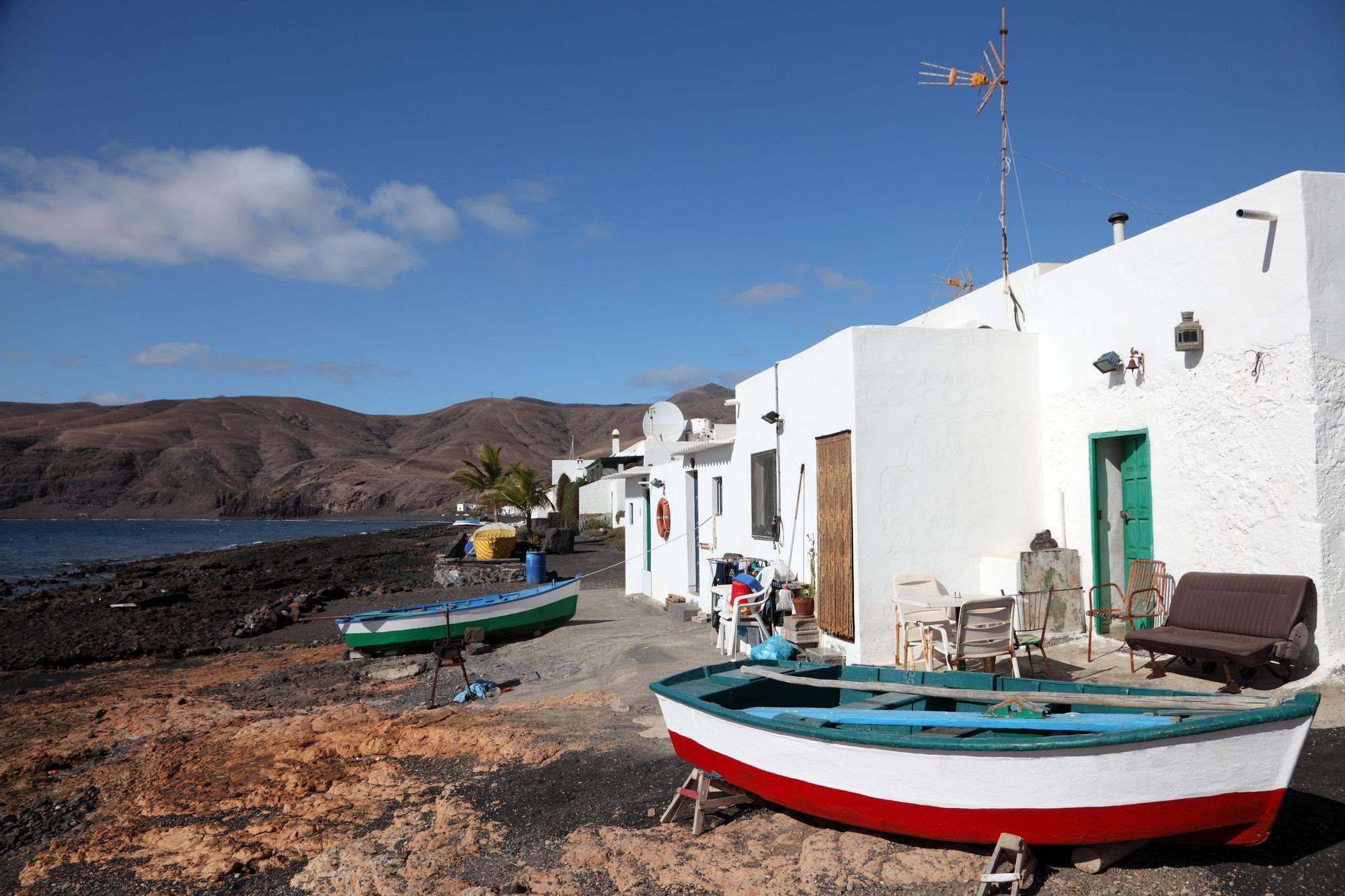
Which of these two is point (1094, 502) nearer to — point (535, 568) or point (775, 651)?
point (775, 651)

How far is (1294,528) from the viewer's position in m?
7.18

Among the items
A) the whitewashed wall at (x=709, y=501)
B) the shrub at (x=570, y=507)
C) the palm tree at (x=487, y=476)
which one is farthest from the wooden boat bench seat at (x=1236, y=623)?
the shrub at (x=570, y=507)

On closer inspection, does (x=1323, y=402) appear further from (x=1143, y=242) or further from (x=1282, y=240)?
(x=1143, y=242)

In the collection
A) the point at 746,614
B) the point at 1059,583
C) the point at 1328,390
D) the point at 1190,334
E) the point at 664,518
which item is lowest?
the point at 746,614

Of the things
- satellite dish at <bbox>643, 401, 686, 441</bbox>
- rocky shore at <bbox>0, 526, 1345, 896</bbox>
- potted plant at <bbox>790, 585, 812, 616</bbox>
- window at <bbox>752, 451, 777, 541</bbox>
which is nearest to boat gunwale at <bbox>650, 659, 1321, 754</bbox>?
rocky shore at <bbox>0, 526, 1345, 896</bbox>

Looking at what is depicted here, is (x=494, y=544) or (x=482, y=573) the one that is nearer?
(x=482, y=573)

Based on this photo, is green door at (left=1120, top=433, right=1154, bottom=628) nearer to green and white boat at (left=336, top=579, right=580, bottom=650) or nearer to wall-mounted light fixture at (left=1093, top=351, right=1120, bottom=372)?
wall-mounted light fixture at (left=1093, top=351, right=1120, bottom=372)

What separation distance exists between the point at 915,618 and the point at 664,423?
15.1 m

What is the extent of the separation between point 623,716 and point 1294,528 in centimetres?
629

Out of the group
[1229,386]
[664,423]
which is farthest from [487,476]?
[1229,386]

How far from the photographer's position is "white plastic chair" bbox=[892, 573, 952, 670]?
8180 mm

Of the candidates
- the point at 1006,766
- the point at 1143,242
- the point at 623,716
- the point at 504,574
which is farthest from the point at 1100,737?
the point at 504,574

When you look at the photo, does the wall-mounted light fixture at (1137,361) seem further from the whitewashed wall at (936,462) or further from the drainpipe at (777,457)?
the drainpipe at (777,457)

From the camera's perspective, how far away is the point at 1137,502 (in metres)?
8.95
